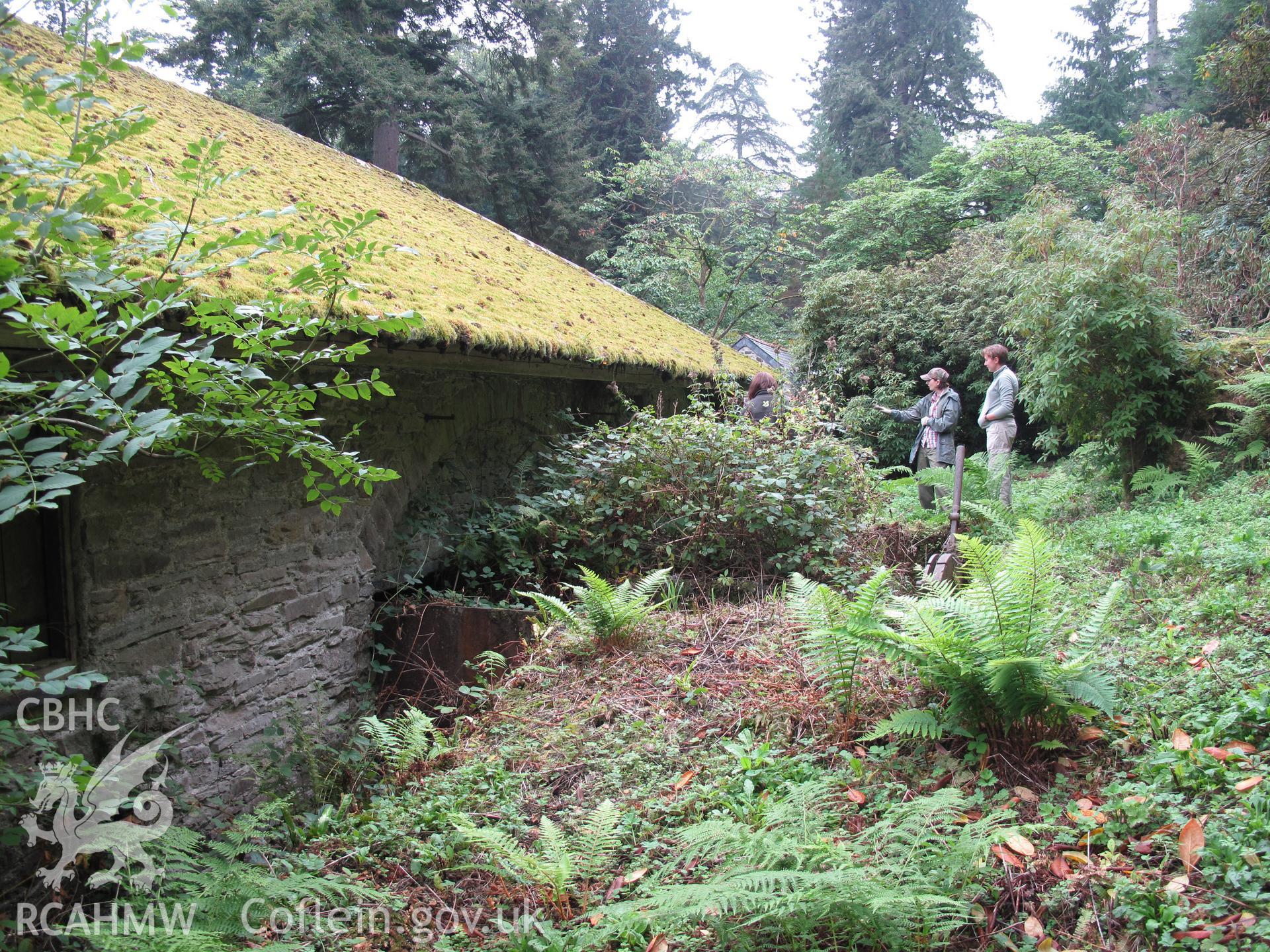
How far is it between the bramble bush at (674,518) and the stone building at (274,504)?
0.51m

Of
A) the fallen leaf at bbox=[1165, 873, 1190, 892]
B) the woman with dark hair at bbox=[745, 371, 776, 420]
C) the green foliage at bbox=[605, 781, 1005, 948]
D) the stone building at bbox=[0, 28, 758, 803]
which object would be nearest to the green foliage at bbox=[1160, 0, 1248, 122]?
the woman with dark hair at bbox=[745, 371, 776, 420]

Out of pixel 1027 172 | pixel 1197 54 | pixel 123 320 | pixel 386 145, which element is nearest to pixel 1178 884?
pixel 123 320

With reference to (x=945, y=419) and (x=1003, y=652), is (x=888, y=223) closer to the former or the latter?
(x=945, y=419)

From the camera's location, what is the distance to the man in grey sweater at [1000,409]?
738cm

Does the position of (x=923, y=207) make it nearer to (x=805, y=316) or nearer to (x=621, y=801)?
(x=805, y=316)

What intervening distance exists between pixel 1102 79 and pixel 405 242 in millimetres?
26542

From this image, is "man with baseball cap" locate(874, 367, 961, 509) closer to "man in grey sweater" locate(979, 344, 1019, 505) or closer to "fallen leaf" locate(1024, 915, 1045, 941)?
"man in grey sweater" locate(979, 344, 1019, 505)

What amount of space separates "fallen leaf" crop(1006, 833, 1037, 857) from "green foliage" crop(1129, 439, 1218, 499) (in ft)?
17.6

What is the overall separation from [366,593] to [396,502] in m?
0.59

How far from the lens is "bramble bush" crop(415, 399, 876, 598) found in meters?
5.38

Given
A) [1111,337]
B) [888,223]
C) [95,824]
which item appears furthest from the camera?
[888,223]

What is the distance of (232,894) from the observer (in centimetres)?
281

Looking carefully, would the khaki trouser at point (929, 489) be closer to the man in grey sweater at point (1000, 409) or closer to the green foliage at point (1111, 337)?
the man in grey sweater at point (1000, 409)

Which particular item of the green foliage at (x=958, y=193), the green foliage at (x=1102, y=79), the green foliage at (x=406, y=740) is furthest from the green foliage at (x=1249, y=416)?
the green foliage at (x=1102, y=79)
